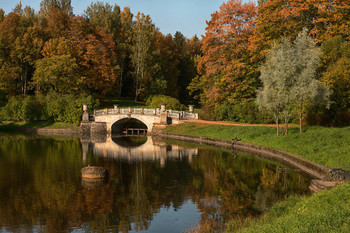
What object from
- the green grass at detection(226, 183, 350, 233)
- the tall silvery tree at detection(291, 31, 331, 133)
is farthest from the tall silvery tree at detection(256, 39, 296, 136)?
the green grass at detection(226, 183, 350, 233)

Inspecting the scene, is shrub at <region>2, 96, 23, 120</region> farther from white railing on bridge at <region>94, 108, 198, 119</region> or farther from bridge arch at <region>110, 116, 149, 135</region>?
bridge arch at <region>110, 116, 149, 135</region>

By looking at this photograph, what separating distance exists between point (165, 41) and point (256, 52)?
1687 inches

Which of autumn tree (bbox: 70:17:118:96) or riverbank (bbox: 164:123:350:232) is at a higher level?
autumn tree (bbox: 70:17:118:96)

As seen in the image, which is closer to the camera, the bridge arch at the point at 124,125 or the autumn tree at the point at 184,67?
the bridge arch at the point at 124,125

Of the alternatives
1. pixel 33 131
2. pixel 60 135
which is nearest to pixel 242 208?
pixel 60 135

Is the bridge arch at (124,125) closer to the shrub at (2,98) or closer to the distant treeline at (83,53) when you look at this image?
the distant treeline at (83,53)

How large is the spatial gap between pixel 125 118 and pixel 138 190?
38.4m

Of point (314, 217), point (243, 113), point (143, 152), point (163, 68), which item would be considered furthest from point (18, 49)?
point (314, 217)

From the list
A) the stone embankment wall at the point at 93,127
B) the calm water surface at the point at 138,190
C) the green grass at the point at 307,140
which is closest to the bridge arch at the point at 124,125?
Result: the stone embankment wall at the point at 93,127

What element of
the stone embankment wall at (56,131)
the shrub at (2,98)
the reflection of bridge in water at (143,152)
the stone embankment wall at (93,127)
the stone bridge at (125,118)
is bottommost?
the reflection of bridge in water at (143,152)

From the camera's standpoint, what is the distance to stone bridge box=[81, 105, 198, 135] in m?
54.6

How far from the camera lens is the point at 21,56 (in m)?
66.2

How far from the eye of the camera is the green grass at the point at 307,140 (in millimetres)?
24188

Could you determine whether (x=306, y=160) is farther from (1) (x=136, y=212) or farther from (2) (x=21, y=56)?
(2) (x=21, y=56)
